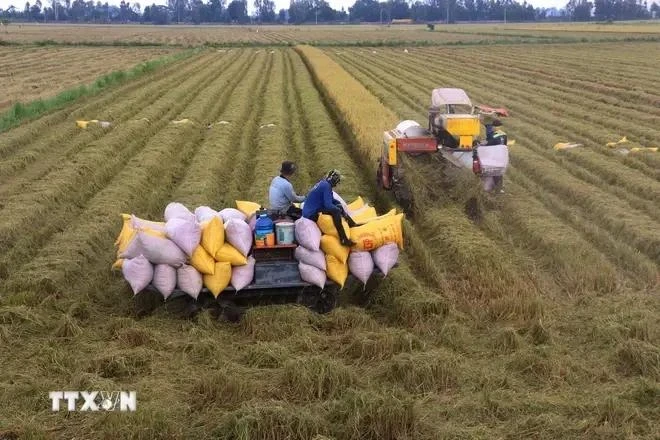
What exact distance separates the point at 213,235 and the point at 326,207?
1.38 metres

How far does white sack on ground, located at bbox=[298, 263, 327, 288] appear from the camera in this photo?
772cm

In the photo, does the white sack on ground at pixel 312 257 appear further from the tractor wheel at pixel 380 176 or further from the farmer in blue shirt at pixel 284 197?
the tractor wheel at pixel 380 176

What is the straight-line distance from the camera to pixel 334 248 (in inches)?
311

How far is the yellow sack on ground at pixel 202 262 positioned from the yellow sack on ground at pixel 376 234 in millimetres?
1705

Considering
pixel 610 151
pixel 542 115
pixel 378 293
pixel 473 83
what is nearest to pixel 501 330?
pixel 378 293

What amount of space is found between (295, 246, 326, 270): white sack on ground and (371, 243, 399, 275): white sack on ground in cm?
69

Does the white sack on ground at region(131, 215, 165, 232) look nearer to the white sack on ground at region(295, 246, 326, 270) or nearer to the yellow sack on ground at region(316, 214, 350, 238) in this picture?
the white sack on ground at region(295, 246, 326, 270)

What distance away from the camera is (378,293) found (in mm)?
8297

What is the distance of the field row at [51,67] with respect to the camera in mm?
28353

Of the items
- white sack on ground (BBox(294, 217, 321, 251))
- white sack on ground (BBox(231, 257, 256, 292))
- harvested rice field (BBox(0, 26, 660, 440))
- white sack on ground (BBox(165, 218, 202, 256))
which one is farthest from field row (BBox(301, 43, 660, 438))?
white sack on ground (BBox(165, 218, 202, 256))

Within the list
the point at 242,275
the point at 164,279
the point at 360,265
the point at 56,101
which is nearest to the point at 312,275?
the point at 360,265

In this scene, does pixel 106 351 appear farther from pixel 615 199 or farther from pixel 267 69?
pixel 267 69

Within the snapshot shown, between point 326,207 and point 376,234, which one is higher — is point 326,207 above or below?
above

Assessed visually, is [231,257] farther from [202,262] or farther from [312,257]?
[312,257]
